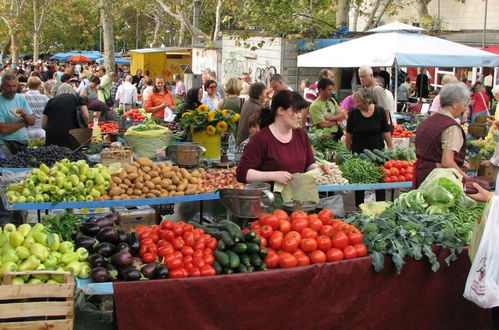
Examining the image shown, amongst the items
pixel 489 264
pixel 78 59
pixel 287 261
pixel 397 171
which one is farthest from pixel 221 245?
pixel 78 59

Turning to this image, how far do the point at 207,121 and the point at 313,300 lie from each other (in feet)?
13.0

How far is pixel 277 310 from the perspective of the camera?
4465mm

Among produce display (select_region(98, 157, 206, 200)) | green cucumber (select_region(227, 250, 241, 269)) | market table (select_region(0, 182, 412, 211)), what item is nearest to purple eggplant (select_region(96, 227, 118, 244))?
green cucumber (select_region(227, 250, 241, 269))

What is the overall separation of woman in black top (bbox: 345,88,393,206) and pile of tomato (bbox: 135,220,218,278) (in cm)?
391

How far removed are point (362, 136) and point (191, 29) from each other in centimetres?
1718

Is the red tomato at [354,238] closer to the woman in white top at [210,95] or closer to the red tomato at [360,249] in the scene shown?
the red tomato at [360,249]

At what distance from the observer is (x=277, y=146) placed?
5418mm

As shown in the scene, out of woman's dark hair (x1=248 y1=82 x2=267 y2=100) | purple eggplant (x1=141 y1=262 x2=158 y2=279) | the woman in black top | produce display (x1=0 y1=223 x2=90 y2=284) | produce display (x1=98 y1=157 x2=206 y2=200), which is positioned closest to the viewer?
produce display (x1=0 y1=223 x2=90 y2=284)

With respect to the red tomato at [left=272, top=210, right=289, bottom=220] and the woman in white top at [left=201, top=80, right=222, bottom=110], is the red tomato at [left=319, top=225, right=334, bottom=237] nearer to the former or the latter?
the red tomato at [left=272, top=210, right=289, bottom=220]

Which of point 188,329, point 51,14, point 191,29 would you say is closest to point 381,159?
point 188,329

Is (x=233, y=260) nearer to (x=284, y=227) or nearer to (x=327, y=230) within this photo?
(x=284, y=227)

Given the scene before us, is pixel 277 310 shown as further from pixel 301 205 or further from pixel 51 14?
pixel 51 14

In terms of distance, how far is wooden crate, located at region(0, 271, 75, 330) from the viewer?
3898 millimetres

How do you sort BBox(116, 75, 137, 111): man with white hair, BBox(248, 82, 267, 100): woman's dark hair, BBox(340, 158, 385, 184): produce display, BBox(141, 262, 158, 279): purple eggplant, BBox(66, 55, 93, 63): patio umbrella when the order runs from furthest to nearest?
BBox(66, 55, 93, 63): patio umbrella
BBox(116, 75, 137, 111): man with white hair
BBox(248, 82, 267, 100): woman's dark hair
BBox(340, 158, 385, 184): produce display
BBox(141, 262, 158, 279): purple eggplant
